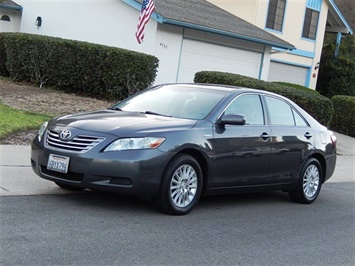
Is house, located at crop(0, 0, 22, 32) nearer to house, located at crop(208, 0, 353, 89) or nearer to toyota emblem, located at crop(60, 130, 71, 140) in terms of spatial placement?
house, located at crop(208, 0, 353, 89)

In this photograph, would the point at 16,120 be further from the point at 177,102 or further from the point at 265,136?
the point at 265,136

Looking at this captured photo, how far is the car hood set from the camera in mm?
7273

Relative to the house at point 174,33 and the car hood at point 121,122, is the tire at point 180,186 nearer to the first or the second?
the car hood at point 121,122

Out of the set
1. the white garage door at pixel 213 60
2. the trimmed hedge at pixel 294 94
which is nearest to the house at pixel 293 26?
the white garage door at pixel 213 60

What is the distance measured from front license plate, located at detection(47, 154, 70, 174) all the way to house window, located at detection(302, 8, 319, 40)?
1012 inches

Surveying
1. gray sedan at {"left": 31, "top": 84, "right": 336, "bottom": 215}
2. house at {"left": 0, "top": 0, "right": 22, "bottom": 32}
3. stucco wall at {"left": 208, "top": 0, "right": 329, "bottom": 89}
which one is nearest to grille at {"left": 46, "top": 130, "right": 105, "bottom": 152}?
gray sedan at {"left": 31, "top": 84, "right": 336, "bottom": 215}

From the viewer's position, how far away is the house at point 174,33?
20375 mm

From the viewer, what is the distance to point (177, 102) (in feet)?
27.7

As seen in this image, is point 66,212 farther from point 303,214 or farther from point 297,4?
point 297,4

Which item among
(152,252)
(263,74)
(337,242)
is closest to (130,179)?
(152,252)

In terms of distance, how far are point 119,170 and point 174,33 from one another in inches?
554

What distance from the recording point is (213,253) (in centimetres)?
620

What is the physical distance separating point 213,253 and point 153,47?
47.9 feet

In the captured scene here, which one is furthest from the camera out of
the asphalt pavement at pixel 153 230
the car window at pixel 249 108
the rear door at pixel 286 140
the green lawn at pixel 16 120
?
the green lawn at pixel 16 120
